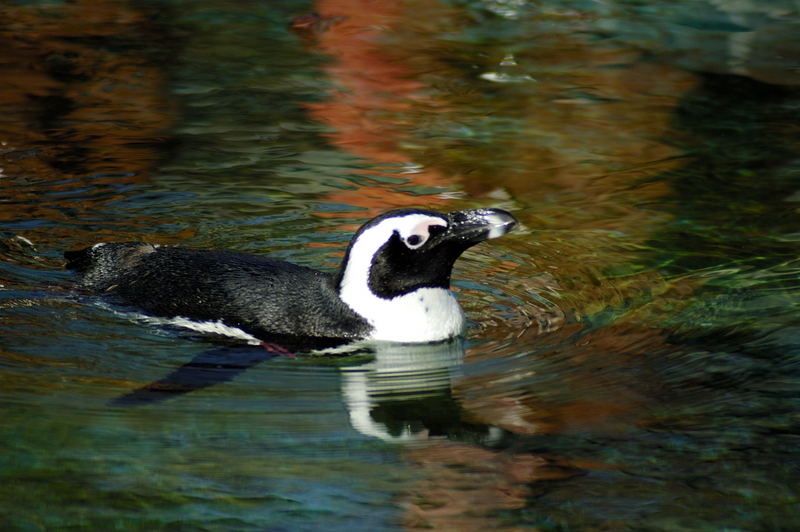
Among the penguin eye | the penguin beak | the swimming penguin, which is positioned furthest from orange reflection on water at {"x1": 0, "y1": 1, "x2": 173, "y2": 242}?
the penguin beak

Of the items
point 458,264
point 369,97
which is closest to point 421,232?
point 458,264

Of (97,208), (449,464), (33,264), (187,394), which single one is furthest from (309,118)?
(449,464)

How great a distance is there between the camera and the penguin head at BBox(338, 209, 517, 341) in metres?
4.84

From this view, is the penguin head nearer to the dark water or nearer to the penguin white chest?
the penguin white chest

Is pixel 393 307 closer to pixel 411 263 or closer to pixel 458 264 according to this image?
pixel 411 263

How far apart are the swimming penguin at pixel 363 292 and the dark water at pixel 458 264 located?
0.15 meters

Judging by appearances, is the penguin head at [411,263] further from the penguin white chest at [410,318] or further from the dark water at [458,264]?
the dark water at [458,264]

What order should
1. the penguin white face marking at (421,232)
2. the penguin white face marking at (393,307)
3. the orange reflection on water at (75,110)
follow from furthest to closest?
the orange reflection on water at (75,110) → the penguin white face marking at (393,307) → the penguin white face marking at (421,232)

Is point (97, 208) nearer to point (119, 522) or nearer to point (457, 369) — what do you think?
point (457, 369)

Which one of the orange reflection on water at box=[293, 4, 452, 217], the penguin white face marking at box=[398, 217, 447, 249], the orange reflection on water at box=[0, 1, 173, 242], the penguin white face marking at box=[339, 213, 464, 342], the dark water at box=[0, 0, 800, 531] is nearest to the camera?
the dark water at box=[0, 0, 800, 531]

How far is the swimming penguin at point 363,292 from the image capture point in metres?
4.85

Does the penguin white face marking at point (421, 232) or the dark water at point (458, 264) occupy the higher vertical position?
the penguin white face marking at point (421, 232)

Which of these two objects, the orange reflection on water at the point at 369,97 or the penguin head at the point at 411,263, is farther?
the orange reflection on water at the point at 369,97

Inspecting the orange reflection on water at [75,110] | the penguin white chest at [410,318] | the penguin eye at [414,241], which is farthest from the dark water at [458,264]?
the penguin eye at [414,241]
